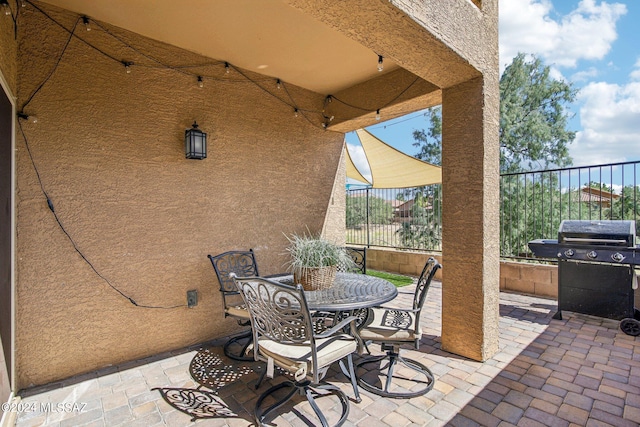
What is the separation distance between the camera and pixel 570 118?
1678 cm

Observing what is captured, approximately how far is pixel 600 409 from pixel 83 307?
17.2 ft

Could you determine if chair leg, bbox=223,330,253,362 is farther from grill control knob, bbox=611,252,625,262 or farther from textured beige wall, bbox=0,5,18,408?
grill control knob, bbox=611,252,625,262

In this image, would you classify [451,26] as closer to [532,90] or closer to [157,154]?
[157,154]

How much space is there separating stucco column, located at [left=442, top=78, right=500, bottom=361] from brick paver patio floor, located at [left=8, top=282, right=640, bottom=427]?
0.33 metres

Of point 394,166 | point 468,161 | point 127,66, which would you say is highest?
point 127,66

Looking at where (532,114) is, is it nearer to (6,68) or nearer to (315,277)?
(315,277)

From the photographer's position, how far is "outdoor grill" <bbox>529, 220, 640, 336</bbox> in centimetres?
430

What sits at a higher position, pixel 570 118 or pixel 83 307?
pixel 570 118

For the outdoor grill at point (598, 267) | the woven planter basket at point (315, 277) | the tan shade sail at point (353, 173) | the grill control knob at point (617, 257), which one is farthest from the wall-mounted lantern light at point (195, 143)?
the grill control knob at point (617, 257)

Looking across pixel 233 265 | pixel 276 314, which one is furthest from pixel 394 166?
pixel 276 314

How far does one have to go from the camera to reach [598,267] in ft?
15.6

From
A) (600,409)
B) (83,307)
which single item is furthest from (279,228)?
(600,409)

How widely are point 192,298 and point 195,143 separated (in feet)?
6.89

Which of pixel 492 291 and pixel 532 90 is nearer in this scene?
pixel 492 291
